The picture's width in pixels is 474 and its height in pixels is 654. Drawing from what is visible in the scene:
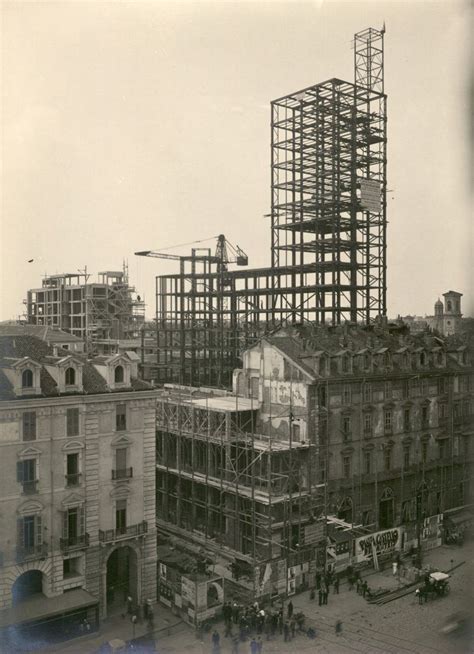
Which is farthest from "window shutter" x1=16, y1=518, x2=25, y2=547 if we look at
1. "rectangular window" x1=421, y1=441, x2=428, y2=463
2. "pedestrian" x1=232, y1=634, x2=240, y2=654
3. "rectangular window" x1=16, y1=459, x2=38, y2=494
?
"rectangular window" x1=421, y1=441, x2=428, y2=463

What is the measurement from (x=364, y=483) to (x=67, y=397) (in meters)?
26.2

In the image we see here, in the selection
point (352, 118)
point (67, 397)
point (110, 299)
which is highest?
point (352, 118)

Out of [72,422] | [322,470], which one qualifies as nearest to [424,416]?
[322,470]

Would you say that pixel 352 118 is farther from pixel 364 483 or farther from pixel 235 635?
pixel 235 635

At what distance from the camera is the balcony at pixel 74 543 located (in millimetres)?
36250

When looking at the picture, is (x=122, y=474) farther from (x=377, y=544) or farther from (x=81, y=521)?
(x=377, y=544)

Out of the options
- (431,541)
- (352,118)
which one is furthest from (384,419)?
(352,118)

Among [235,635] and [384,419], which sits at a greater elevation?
[384,419]

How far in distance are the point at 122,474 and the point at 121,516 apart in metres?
2.65

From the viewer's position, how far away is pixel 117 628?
3709 cm

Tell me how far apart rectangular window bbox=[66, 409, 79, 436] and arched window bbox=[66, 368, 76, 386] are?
1577 millimetres

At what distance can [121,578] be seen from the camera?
140 ft

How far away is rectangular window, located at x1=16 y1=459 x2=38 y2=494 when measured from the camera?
34.9 meters

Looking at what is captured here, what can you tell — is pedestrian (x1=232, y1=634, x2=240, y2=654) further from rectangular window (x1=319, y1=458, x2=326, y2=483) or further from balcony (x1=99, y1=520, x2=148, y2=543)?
rectangular window (x1=319, y1=458, x2=326, y2=483)
